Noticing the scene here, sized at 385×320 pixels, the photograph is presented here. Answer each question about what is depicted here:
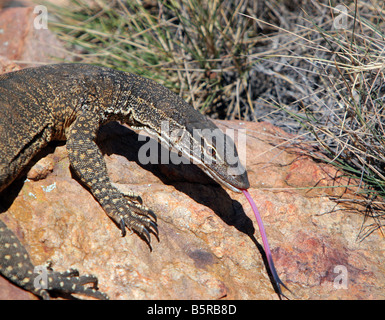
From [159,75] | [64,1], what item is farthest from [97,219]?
[64,1]

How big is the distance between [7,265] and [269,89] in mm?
4864

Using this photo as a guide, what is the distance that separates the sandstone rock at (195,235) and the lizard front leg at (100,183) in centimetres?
10

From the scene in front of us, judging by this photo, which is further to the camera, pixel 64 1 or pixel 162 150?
pixel 64 1

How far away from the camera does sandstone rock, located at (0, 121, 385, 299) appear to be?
3490mm

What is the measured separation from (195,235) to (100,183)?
1033 millimetres

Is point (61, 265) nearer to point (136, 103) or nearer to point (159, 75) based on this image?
point (136, 103)

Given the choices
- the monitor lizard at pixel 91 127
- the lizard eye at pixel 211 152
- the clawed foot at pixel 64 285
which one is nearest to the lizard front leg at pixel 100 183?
the monitor lizard at pixel 91 127

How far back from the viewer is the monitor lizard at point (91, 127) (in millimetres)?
3652

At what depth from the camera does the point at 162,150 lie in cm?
476

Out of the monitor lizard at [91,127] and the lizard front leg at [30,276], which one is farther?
the monitor lizard at [91,127]

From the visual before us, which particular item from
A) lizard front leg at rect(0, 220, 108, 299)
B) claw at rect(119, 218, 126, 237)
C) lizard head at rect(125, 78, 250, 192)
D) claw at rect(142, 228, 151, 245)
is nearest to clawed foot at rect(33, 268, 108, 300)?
lizard front leg at rect(0, 220, 108, 299)

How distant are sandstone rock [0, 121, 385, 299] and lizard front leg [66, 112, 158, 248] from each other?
10cm

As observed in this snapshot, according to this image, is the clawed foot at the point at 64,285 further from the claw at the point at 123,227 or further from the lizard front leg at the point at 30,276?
the claw at the point at 123,227

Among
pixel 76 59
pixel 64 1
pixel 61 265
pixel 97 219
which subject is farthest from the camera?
pixel 64 1
